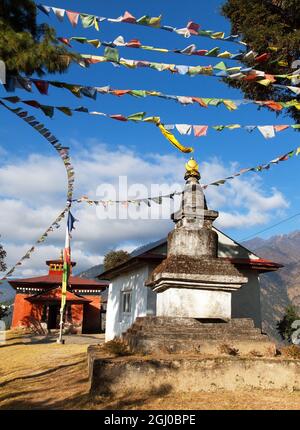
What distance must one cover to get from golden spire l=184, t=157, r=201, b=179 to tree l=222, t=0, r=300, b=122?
4.51m

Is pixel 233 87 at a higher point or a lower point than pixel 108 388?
higher

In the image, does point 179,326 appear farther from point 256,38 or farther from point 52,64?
point 256,38

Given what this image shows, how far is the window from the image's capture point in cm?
1802

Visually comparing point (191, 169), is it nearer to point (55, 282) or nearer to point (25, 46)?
point (25, 46)

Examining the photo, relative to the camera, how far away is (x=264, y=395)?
5.76m

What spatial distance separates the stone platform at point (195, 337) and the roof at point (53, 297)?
24.8 m

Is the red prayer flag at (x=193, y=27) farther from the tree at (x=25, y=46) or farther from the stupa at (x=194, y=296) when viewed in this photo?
the stupa at (x=194, y=296)

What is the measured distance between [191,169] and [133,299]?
9359mm

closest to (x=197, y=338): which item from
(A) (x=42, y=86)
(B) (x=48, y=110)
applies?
(B) (x=48, y=110)

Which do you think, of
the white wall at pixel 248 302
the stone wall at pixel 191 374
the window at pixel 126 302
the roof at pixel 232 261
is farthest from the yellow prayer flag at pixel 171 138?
the window at pixel 126 302

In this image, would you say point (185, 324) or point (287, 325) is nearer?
point (185, 324)

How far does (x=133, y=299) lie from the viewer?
56.6 ft
